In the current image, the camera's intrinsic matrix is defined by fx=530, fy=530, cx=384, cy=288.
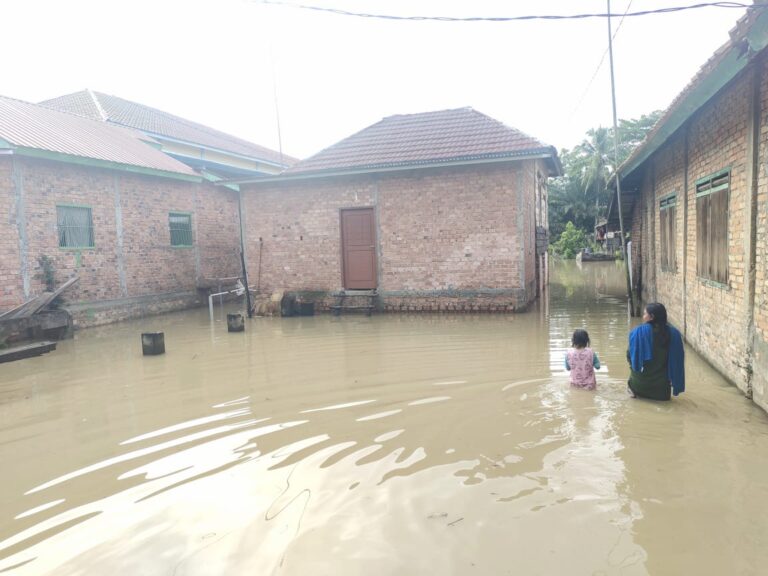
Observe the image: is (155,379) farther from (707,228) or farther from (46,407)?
(707,228)

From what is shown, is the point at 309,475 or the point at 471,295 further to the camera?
the point at 471,295

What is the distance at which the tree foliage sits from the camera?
4159cm

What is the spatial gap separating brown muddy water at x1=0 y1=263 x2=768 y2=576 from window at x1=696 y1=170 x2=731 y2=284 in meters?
1.28

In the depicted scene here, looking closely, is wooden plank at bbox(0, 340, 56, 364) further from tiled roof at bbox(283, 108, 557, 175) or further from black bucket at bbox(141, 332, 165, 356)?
tiled roof at bbox(283, 108, 557, 175)

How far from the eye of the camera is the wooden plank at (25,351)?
28.3 feet

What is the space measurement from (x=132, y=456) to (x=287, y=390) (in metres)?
2.10

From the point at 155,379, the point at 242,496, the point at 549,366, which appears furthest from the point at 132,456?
the point at 549,366

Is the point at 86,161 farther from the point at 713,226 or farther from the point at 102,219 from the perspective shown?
the point at 713,226

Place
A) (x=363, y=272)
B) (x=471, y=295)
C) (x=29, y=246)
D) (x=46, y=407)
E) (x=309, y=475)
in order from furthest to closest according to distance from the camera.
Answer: (x=363, y=272), (x=471, y=295), (x=29, y=246), (x=46, y=407), (x=309, y=475)

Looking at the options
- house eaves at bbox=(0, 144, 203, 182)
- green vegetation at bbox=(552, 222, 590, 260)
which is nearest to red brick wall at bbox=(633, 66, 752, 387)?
house eaves at bbox=(0, 144, 203, 182)

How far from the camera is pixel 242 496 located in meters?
3.63

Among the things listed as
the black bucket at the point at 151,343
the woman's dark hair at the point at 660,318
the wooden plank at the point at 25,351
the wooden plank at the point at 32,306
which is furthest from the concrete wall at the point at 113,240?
the woman's dark hair at the point at 660,318

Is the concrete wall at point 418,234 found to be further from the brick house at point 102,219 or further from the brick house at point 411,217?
the brick house at point 102,219

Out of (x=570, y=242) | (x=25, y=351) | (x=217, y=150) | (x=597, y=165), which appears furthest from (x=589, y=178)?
(x=25, y=351)
